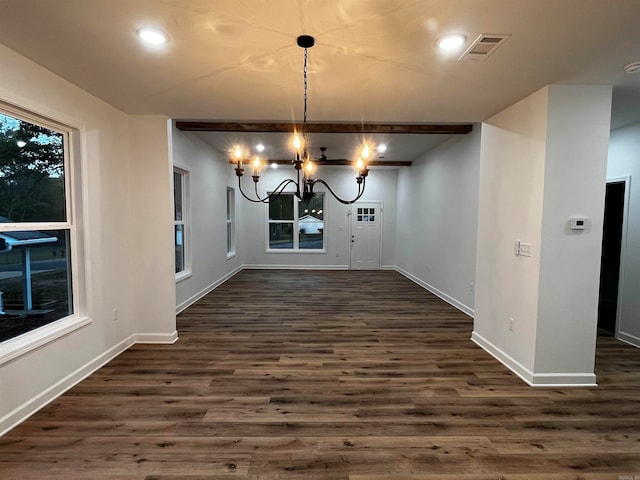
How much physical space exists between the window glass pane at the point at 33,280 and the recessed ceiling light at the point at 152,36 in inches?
67.2

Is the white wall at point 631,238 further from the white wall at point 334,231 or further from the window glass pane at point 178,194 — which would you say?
the window glass pane at point 178,194

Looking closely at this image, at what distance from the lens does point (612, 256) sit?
403cm

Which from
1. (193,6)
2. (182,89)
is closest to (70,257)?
(182,89)

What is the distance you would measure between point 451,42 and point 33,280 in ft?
11.7

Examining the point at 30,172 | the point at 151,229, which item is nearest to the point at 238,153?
the point at 151,229

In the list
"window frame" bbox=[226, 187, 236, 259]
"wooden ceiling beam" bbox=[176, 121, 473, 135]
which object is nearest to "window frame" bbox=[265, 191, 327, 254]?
"window frame" bbox=[226, 187, 236, 259]

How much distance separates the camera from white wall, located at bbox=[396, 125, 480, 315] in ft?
15.1

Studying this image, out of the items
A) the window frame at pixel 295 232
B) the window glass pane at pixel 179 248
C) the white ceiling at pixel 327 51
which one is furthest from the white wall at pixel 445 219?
the window glass pane at pixel 179 248

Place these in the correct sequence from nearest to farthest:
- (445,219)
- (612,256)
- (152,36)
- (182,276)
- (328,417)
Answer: (152,36) → (328,417) → (612,256) → (182,276) → (445,219)

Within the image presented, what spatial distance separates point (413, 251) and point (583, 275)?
458 cm

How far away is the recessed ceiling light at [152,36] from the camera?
71.4 inches

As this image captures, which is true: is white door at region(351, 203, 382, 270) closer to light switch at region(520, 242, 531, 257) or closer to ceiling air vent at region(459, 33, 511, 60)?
light switch at region(520, 242, 531, 257)

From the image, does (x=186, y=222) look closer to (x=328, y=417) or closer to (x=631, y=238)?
(x=328, y=417)

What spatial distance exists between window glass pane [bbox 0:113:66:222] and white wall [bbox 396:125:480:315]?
4896 millimetres
